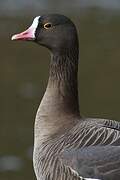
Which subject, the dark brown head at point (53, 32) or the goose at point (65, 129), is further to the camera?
the dark brown head at point (53, 32)

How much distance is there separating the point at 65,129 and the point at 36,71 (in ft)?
40.3

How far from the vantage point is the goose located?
741 centimetres

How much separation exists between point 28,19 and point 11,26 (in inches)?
54.6

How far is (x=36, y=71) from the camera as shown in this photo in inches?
793

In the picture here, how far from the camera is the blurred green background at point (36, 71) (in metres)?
15.0

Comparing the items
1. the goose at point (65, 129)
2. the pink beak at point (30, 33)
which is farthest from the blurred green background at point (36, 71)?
the pink beak at point (30, 33)

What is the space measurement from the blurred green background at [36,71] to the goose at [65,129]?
5304 mm

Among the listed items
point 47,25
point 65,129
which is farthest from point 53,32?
point 65,129

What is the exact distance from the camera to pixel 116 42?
23.4m

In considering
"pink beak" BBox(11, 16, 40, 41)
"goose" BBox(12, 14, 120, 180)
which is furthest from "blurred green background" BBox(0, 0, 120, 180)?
"pink beak" BBox(11, 16, 40, 41)

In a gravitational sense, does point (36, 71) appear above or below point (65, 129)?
below

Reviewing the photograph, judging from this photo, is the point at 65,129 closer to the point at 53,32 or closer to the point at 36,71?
the point at 53,32

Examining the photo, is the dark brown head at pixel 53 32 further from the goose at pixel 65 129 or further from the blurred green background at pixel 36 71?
the blurred green background at pixel 36 71

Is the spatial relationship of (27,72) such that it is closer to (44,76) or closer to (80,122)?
(44,76)
